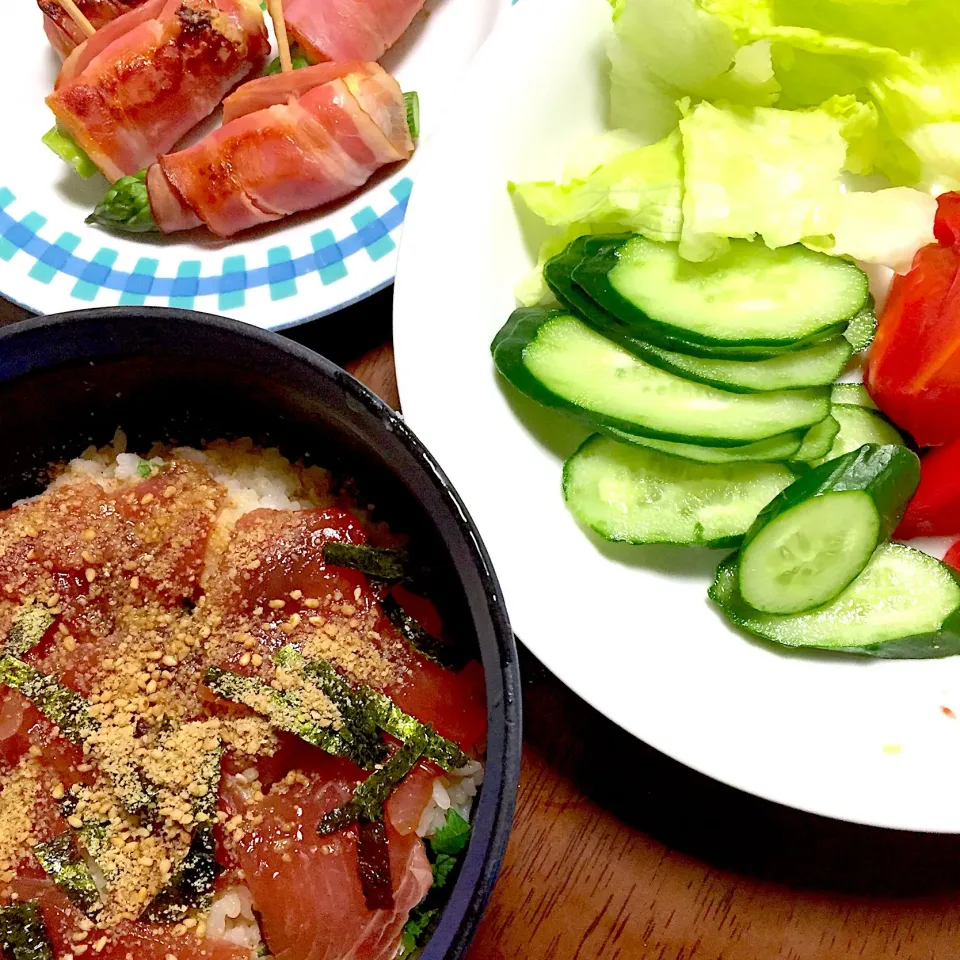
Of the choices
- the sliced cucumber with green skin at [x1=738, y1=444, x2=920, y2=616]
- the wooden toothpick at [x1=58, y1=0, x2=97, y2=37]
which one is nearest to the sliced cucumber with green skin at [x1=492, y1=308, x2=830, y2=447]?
the sliced cucumber with green skin at [x1=738, y1=444, x2=920, y2=616]

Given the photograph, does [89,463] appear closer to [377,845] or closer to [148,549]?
[148,549]

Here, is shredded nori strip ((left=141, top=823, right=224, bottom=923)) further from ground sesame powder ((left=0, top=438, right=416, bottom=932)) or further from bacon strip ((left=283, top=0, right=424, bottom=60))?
bacon strip ((left=283, top=0, right=424, bottom=60))

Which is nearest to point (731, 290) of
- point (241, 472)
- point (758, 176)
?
point (758, 176)

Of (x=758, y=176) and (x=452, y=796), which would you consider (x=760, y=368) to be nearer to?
(x=758, y=176)

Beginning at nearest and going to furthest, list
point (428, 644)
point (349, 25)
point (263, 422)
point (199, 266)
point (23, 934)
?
point (23, 934)
point (428, 644)
point (263, 422)
point (199, 266)
point (349, 25)

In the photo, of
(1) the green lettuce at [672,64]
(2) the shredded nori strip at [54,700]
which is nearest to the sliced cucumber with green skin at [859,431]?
(1) the green lettuce at [672,64]

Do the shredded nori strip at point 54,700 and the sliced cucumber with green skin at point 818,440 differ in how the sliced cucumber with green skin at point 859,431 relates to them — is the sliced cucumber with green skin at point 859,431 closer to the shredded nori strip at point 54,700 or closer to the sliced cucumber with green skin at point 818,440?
the sliced cucumber with green skin at point 818,440
